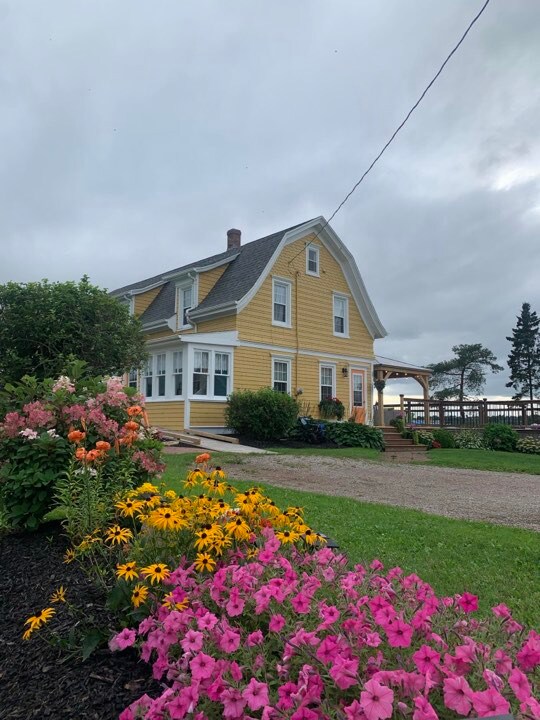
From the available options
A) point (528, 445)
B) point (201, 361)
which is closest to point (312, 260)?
point (201, 361)

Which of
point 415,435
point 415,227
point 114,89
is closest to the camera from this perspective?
point 114,89

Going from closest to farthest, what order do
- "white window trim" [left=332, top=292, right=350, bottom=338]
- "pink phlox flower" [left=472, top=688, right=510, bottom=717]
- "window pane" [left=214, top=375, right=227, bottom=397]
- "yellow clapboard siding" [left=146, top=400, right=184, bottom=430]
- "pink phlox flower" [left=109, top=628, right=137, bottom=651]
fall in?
"pink phlox flower" [left=472, top=688, right=510, bottom=717] < "pink phlox flower" [left=109, top=628, right=137, bottom=651] < "yellow clapboard siding" [left=146, top=400, right=184, bottom=430] < "window pane" [left=214, top=375, right=227, bottom=397] < "white window trim" [left=332, top=292, right=350, bottom=338]

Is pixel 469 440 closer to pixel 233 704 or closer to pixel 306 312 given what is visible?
pixel 306 312

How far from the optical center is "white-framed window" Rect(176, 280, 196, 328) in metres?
18.8

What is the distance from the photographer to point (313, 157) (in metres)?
10.6

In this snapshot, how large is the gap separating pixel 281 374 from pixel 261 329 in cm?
182

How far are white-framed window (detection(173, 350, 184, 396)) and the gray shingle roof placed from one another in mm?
2065

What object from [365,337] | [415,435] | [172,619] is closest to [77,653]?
[172,619]

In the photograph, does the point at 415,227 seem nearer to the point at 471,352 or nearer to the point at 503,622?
the point at 503,622

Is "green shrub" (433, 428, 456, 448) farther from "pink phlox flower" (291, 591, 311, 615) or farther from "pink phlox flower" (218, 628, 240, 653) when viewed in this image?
"pink phlox flower" (218, 628, 240, 653)

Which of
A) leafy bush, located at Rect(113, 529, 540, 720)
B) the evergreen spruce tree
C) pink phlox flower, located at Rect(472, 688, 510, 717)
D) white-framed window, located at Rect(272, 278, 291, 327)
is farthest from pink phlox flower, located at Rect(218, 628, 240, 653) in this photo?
the evergreen spruce tree

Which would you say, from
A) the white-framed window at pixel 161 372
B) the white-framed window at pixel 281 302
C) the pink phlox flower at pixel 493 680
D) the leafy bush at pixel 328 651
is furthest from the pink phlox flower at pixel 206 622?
the white-framed window at pixel 281 302

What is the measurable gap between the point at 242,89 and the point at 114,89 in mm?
2283

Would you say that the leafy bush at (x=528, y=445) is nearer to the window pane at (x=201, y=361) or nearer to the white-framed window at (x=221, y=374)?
the white-framed window at (x=221, y=374)
